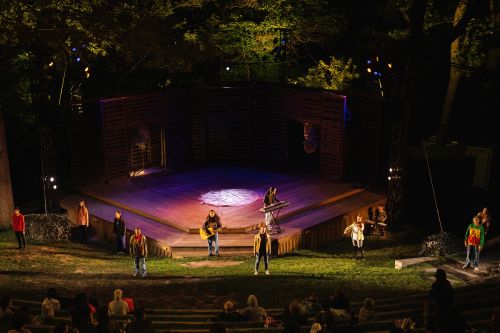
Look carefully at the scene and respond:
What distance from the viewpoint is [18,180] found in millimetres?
29719

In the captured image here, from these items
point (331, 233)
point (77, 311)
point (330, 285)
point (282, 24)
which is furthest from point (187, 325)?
point (282, 24)

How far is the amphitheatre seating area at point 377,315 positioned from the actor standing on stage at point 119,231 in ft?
24.8

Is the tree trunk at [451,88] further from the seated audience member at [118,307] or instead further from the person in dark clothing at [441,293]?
the seated audience member at [118,307]

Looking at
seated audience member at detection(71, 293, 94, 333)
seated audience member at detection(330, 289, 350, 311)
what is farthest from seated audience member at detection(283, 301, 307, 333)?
seated audience member at detection(71, 293, 94, 333)

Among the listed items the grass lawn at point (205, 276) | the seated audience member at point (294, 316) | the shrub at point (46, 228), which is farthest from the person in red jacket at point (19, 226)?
the seated audience member at point (294, 316)

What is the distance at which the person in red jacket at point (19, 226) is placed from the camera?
1933 cm

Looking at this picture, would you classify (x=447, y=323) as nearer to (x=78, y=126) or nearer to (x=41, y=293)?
(x=41, y=293)

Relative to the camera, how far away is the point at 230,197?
24.2 m

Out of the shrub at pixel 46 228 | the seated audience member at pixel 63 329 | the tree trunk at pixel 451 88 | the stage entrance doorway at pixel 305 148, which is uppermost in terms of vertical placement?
the tree trunk at pixel 451 88

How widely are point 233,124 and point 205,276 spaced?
12.0 metres

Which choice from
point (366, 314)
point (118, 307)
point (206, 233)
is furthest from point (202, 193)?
point (366, 314)

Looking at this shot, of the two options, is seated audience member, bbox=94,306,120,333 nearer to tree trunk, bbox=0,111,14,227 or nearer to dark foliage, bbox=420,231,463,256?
dark foliage, bbox=420,231,463,256

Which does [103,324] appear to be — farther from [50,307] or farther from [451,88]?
[451,88]

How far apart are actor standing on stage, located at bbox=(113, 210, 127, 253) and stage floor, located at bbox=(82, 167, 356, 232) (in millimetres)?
1773
